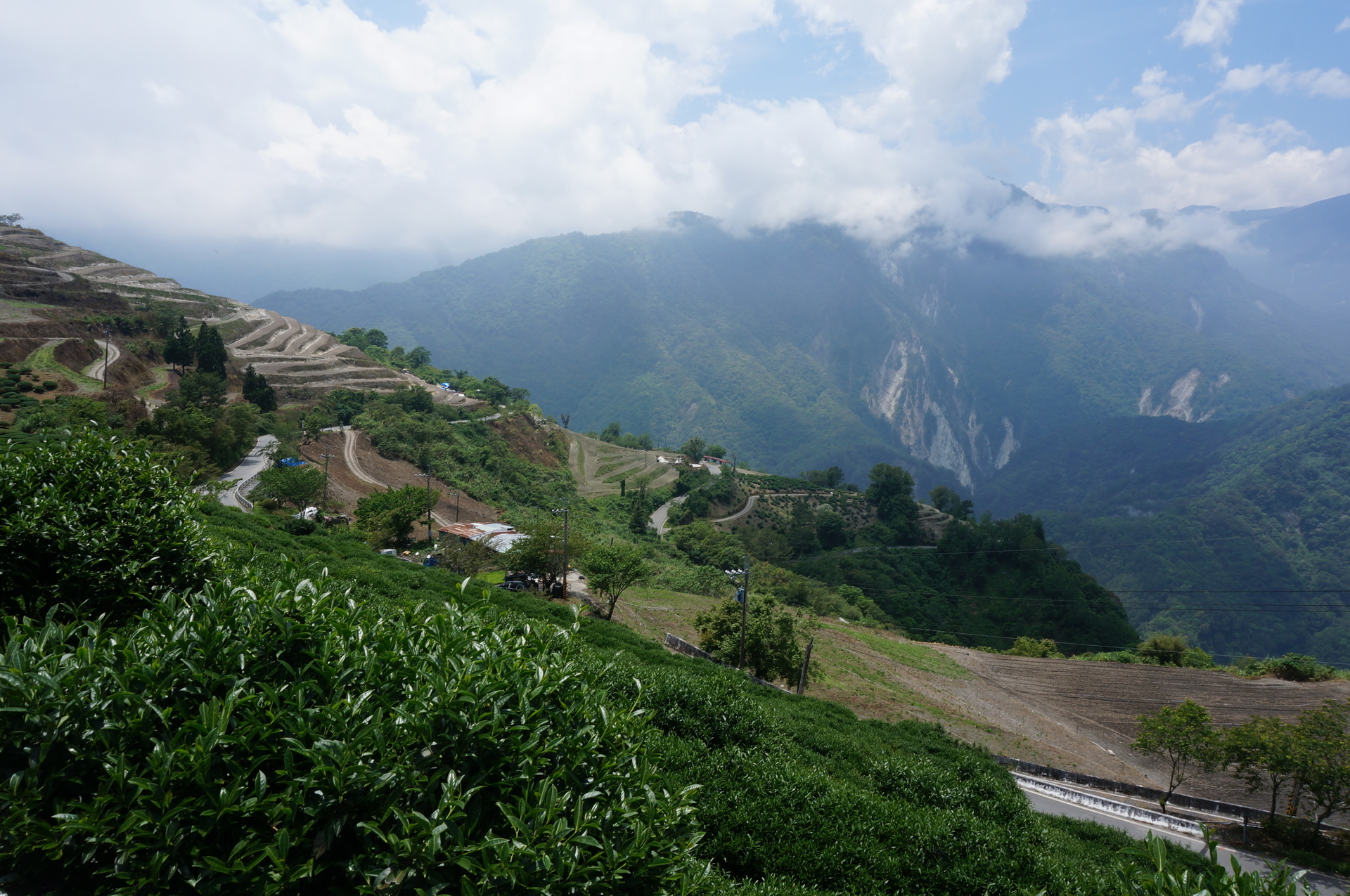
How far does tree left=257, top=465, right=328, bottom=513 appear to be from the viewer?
3694 centimetres

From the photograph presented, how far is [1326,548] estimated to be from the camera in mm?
103188

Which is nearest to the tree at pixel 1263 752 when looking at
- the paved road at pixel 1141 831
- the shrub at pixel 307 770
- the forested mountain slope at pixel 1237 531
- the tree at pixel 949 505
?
the paved road at pixel 1141 831

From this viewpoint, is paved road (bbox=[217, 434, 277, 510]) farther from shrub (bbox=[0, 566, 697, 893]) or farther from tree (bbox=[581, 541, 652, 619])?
shrub (bbox=[0, 566, 697, 893])

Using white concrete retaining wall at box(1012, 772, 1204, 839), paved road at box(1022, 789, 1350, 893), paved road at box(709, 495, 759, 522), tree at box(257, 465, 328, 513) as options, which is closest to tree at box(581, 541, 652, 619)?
white concrete retaining wall at box(1012, 772, 1204, 839)

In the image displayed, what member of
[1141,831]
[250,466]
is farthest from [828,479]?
[1141,831]

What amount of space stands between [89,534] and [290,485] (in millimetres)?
35096

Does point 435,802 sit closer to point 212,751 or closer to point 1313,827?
point 212,751

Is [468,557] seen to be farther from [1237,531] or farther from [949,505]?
[1237,531]

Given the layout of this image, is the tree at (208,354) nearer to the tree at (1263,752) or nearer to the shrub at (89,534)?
the shrub at (89,534)

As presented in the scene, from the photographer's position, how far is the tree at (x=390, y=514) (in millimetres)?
37344

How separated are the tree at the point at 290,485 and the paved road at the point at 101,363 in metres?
19.4

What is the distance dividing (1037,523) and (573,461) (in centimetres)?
6305

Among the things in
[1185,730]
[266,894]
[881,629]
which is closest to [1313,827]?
[1185,730]

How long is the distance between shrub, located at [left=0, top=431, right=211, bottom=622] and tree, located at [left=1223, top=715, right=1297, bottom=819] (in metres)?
28.5
